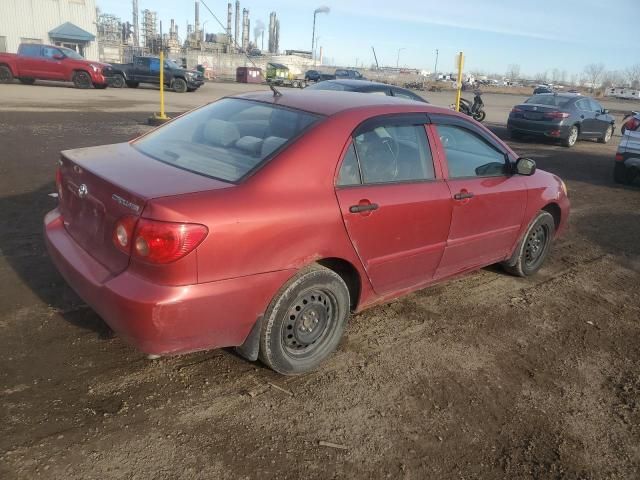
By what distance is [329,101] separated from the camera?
352cm

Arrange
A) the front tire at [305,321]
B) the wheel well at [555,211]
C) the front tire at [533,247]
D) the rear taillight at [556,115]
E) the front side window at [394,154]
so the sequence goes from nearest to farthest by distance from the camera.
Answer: the front tire at [305,321] < the front side window at [394,154] < the front tire at [533,247] < the wheel well at [555,211] < the rear taillight at [556,115]

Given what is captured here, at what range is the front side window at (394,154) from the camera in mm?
3309

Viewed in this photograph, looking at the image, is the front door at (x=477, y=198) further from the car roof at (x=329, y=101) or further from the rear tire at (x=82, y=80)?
the rear tire at (x=82, y=80)

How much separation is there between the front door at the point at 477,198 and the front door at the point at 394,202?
15 cm

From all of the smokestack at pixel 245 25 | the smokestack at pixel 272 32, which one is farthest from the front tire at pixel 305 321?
the smokestack at pixel 272 32

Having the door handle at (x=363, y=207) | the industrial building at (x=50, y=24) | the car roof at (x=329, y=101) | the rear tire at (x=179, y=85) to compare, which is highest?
the industrial building at (x=50, y=24)

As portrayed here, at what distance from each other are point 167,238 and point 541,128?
14718 millimetres

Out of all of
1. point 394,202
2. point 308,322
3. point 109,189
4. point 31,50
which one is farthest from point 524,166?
point 31,50

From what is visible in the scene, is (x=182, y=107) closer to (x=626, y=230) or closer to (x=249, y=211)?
(x=626, y=230)

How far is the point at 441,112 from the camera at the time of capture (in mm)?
3865

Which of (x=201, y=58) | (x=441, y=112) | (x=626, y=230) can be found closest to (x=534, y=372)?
(x=441, y=112)

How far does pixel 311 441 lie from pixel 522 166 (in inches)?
112

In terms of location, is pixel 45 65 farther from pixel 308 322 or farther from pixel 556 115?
pixel 308 322

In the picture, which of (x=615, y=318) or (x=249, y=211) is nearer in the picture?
(x=249, y=211)
